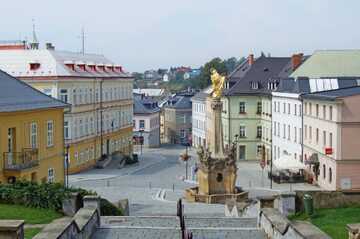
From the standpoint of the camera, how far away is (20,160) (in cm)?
3091

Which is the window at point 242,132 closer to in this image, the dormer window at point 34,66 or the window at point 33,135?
the dormer window at point 34,66

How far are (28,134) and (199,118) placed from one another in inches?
2306

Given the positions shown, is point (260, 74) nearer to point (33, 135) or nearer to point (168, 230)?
point (33, 135)

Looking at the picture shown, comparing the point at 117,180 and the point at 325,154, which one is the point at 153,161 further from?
the point at 325,154

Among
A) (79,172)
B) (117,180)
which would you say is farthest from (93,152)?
(117,180)

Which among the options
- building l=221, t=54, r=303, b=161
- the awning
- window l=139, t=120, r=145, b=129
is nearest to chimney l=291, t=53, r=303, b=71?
building l=221, t=54, r=303, b=161

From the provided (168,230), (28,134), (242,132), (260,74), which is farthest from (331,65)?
(168,230)

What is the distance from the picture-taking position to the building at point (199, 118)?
86.2 metres

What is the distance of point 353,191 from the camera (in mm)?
21703

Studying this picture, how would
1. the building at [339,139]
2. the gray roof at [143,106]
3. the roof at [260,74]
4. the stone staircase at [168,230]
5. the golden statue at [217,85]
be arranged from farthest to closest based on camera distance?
the gray roof at [143,106] → the roof at [260,74] → the building at [339,139] → the golden statue at [217,85] → the stone staircase at [168,230]

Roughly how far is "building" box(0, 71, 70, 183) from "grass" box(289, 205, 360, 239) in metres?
14.5

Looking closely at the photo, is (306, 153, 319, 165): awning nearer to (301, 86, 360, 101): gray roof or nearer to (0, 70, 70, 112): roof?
Result: (301, 86, 360, 101): gray roof

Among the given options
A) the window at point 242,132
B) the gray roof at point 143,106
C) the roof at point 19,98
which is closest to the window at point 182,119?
the gray roof at point 143,106

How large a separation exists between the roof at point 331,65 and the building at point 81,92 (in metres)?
18.1
